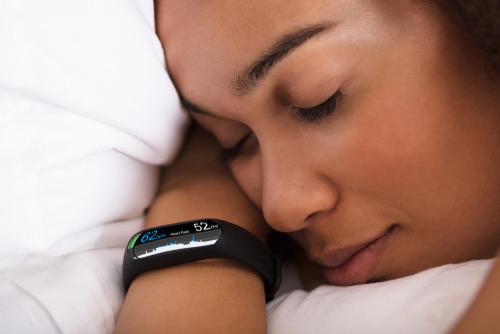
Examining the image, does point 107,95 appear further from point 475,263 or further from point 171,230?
point 475,263

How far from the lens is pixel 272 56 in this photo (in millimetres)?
845

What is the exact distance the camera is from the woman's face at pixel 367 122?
32.5 inches

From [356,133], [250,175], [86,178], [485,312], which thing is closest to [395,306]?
[485,312]

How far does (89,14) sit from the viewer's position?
93cm

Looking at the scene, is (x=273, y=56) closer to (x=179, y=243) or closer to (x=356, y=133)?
(x=356, y=133)

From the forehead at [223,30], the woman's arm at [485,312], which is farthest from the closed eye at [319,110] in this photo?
the woman's arm at [485,312]

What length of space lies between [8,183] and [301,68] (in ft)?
1.54

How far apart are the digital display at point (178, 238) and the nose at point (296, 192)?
0.10 m

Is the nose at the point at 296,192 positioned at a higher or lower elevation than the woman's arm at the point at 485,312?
lower

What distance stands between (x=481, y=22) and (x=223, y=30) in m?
0.38

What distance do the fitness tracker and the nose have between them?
2.8 inches

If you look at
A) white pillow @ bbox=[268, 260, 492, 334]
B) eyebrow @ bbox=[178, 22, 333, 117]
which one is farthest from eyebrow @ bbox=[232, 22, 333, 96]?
white pillow @ bbox=[268, 260, 492, 334]

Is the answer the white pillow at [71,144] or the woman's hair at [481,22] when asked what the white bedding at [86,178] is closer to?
the white pillow at [71,144]

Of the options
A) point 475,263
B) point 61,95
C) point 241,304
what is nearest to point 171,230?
point 241,304
